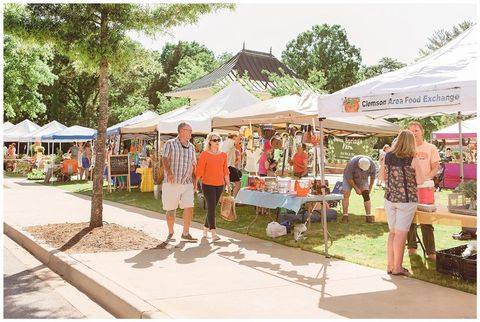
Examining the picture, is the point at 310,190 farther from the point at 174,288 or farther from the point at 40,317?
the point at 40,317

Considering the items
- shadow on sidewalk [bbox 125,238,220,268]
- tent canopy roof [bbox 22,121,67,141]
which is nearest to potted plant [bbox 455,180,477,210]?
shadow on sidewalk [bbox 125,238,220,268]

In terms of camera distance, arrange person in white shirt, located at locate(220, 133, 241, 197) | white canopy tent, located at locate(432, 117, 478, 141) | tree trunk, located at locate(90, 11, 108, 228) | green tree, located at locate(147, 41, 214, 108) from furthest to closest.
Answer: green tree, located at locate(147, 41, 214, 108) < white canopy tent, located at locate(432, 117, 478, 141) < person in white shirt, located at locate(220, 133, 241, 197) < tree trunk, located at locate(90, 11, 108, 228)

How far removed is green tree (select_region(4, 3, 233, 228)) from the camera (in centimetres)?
959

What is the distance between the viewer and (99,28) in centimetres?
1011

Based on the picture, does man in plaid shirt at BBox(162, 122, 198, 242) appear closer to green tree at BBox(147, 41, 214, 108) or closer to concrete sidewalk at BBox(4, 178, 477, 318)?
concrete sidewalk at BBox(4, 178, 477, 318)

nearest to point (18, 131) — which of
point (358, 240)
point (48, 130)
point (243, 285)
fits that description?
point (48, 130)

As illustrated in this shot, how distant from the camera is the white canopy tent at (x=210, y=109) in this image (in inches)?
636

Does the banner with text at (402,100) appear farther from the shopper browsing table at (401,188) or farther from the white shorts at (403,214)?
the white shorts at (403,214)

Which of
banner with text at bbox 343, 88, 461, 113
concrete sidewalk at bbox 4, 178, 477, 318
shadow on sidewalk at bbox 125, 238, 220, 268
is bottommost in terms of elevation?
concrete sidewalk at bbox 4, 178, 477, 318

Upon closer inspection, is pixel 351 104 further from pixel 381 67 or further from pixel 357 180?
pixel 381 67

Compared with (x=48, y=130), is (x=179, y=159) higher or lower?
lower

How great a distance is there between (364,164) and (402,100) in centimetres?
476

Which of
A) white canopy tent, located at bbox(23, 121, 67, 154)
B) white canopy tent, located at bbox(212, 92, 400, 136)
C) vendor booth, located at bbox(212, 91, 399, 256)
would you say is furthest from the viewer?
white canopy tent, located at bbox(23, 121, 67, 154)

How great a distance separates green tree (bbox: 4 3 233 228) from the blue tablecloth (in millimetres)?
2742
